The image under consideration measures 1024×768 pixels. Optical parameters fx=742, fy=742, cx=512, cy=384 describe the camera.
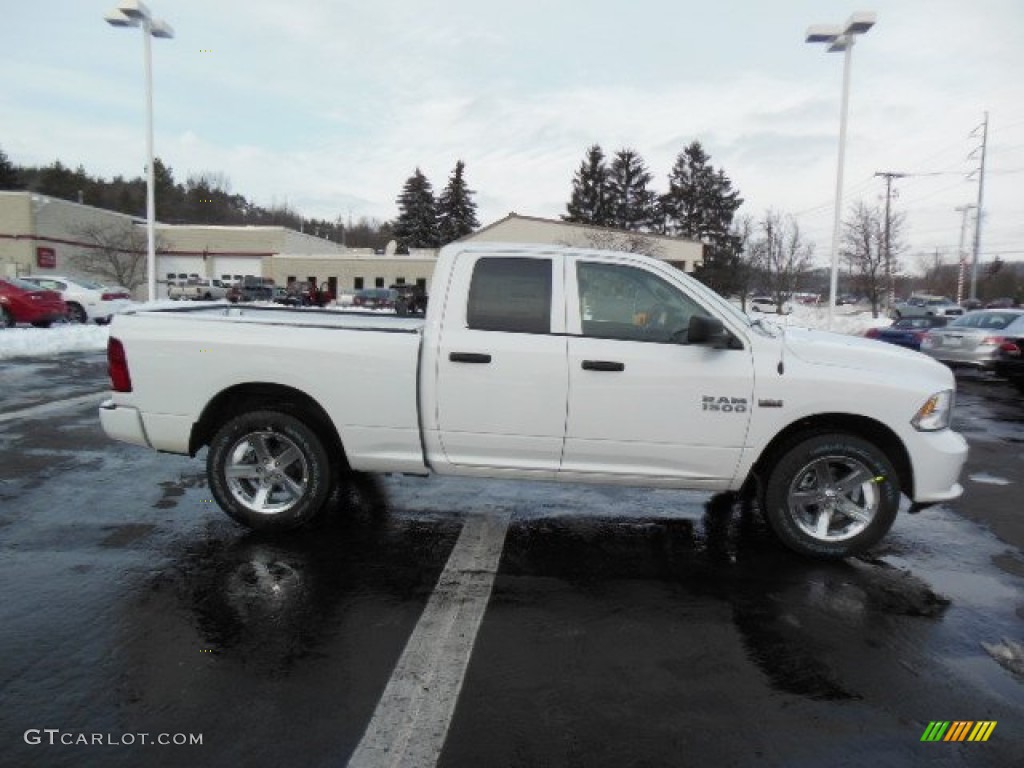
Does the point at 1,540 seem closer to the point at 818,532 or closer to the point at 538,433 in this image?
the point at 538,433

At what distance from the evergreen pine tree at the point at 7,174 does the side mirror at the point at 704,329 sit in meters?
84.5

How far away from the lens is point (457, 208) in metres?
78.2

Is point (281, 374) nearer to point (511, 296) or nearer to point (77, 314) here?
point (511, 296)

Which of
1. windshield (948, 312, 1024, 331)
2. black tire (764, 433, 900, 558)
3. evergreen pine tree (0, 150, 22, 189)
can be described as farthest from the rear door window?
evergreen pine tree (0, 150, 22, 189)

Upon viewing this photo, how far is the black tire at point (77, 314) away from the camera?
77.7ft

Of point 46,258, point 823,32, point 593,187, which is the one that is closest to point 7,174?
point 46,258

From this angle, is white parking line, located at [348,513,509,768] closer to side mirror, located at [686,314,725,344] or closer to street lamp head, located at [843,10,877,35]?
side mirror, located at [686,314,725,344]

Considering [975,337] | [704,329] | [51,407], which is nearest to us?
[704,329]

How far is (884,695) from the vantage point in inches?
127

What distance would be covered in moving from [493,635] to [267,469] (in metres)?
2.19

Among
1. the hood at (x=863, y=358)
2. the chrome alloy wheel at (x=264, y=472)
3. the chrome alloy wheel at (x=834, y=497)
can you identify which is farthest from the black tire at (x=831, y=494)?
the chrome alloy wheel at (x=264, y=472)

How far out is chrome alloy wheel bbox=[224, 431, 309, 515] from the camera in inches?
196

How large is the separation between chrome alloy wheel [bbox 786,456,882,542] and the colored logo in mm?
1733

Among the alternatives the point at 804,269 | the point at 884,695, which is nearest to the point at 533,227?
the point at 804,269
